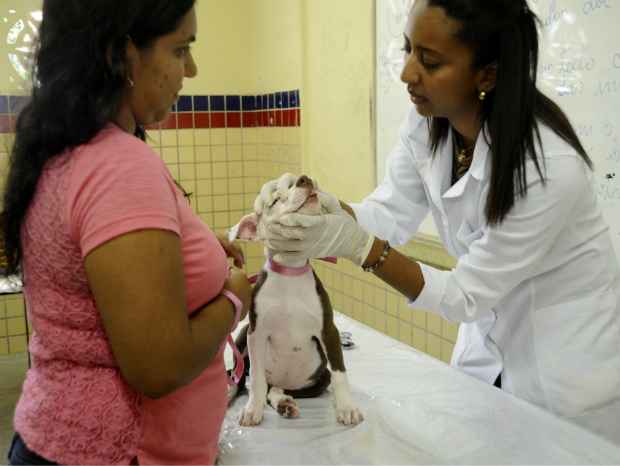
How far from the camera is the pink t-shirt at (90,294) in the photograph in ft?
2.62

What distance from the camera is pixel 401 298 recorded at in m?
2.88

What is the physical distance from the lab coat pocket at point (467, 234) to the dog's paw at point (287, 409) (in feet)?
1.89

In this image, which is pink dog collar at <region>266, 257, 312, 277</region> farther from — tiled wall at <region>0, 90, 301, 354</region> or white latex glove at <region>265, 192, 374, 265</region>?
tiled wall at <region>0, 90, 301, 354</region>

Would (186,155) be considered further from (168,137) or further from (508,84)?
(508,84)

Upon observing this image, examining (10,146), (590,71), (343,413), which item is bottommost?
(343,413)

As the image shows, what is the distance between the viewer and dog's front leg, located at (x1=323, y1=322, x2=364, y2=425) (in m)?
1.37

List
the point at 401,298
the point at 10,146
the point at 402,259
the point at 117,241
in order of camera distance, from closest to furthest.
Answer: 1. the point at 117,241
2. the point at 10,146
3. the point at 402,259
4. the point at 401,298

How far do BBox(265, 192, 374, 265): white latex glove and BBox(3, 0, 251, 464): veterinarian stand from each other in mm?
371

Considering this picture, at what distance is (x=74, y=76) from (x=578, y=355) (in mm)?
1202

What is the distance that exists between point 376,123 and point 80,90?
219 centimetres

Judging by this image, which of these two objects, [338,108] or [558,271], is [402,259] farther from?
[338,108]

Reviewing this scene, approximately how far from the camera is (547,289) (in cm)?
144

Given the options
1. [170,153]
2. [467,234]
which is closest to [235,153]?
[170,153]

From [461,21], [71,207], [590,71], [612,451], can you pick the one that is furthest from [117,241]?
[590,71]
